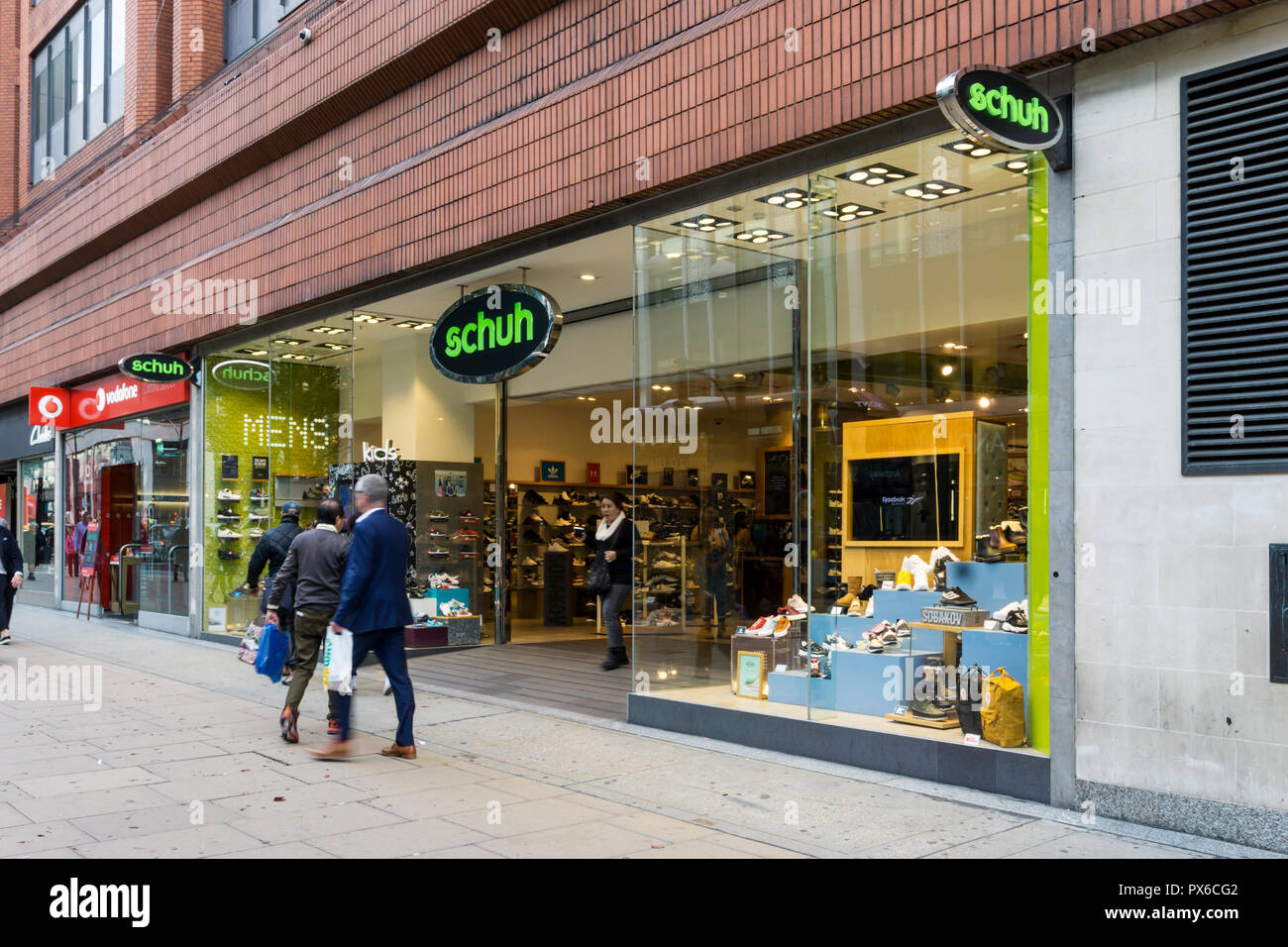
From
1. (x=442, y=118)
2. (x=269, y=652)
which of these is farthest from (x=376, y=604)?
(x=442, y=118)

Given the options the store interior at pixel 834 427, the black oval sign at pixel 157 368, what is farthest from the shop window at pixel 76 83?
the store interior at pixel 834 427

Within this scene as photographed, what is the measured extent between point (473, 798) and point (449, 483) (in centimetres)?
865

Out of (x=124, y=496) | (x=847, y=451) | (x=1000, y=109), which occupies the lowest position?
(x=124, y=496)

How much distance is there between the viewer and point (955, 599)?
794cm

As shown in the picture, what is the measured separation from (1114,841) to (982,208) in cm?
425

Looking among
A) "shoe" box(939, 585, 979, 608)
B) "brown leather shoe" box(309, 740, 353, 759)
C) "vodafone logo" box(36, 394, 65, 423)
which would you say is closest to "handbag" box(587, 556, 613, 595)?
"brown leather shoe" box(309, 740, 353, 759)

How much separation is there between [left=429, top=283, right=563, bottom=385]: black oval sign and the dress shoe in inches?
163

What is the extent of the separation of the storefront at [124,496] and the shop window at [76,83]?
501 cm

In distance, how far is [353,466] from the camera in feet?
48.7

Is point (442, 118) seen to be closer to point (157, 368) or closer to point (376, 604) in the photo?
point (376, 604)

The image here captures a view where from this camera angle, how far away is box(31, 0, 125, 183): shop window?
791 inches

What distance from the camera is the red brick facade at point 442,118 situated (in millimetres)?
7449

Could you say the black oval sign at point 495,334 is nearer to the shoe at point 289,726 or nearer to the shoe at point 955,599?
the shoe at point 289,726
